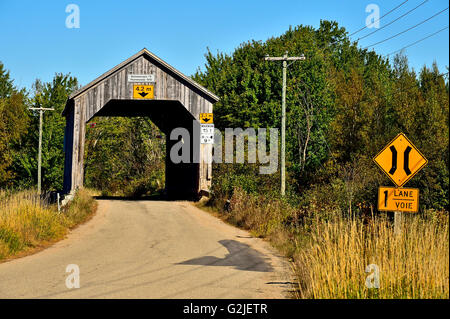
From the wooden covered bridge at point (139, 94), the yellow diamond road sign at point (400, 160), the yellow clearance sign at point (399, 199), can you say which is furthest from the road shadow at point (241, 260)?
the wooden covered bridge at point (139, 94)

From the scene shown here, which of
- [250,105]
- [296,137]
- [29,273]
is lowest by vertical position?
[29,273]

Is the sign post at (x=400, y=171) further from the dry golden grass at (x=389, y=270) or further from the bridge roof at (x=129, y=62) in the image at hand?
the bridge roof at (x=129, y=62)

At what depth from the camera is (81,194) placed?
22734 millimetres

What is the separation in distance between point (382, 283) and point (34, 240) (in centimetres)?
984

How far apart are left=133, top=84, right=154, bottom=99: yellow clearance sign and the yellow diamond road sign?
58.9 ft

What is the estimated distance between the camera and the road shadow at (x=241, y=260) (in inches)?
438

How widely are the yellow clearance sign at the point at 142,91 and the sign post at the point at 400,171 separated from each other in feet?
59.0

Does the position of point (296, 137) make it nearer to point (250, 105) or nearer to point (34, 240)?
point (250, 105)

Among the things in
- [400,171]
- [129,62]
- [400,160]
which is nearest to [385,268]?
[400,171]

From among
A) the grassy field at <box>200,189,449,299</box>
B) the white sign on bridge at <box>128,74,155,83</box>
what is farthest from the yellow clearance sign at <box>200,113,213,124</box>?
the grassy field at <box>200,189,449,299</box>

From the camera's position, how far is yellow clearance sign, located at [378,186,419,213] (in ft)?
31.9
